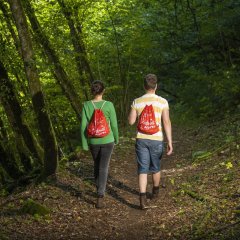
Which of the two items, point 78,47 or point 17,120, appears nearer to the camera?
point 17,120

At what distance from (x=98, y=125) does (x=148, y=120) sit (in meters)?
0.82

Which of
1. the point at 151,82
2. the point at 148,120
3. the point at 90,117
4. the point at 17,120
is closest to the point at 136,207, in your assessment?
the point at 148,120

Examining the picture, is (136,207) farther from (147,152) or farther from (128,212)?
(147,152)

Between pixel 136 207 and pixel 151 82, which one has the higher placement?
pixel 151 82

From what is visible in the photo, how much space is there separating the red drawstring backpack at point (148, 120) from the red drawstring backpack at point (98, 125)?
613mm

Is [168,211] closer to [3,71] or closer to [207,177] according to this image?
[207,177]

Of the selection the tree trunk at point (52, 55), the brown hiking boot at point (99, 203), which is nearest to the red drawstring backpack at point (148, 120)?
the brown hiking boot at point (99, 203)

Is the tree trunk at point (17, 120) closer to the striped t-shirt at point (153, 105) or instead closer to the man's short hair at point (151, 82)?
the striped t-shirt at point (153, 105)

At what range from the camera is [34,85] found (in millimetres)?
7793

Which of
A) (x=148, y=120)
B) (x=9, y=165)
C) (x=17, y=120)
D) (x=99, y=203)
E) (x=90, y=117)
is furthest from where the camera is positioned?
(x=9, y=165)

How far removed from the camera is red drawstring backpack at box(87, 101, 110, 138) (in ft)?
23.6

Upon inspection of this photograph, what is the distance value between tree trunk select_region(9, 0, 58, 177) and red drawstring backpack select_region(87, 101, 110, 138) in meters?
1.20

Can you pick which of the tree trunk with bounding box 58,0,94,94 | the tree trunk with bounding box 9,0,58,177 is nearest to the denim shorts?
the tree trunk with bounding box 9,0,58,177

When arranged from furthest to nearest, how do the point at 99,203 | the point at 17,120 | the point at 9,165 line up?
1. the point at 9,165
2. the point at 17,120
3. the point at 99,203
